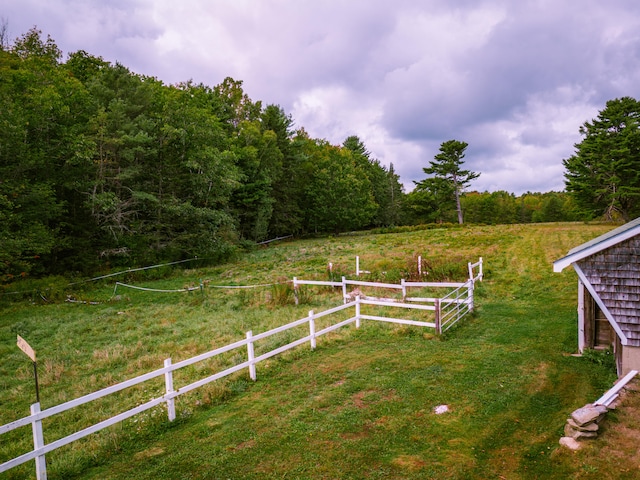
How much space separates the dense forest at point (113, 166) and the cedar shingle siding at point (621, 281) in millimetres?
22558

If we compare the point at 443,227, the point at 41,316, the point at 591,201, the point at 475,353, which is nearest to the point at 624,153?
the point at 591,201

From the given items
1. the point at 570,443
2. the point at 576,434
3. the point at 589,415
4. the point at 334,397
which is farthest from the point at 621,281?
the point at 334,397

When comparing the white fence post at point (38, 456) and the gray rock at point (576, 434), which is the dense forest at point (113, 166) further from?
the gray rock at point (576, 434)

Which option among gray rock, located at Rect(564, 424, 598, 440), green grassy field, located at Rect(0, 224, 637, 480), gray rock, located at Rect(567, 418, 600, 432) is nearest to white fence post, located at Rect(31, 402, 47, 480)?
green grassy field, located at Rect(0, 224, 637, 480)

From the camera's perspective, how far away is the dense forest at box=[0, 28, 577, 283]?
21.4 metres

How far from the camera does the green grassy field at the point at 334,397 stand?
208 inches

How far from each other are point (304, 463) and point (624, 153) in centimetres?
4570

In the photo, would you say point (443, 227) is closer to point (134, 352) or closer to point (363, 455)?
point (134, 352)

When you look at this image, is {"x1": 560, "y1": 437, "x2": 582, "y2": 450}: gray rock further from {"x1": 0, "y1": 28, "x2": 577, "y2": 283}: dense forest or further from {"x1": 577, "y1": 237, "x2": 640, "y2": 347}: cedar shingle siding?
{"x1": 0, "y1": 28, "x2": 577, "y2": 283}: dense forest

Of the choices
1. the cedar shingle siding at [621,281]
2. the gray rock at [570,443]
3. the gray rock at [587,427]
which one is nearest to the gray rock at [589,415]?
the gray rock at [587,427]

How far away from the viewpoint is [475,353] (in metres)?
9.29

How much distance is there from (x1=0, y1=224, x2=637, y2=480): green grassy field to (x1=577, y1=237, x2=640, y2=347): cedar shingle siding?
1.19m

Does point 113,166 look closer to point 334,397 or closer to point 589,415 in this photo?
point 334,397

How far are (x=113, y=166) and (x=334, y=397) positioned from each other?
2775cm
